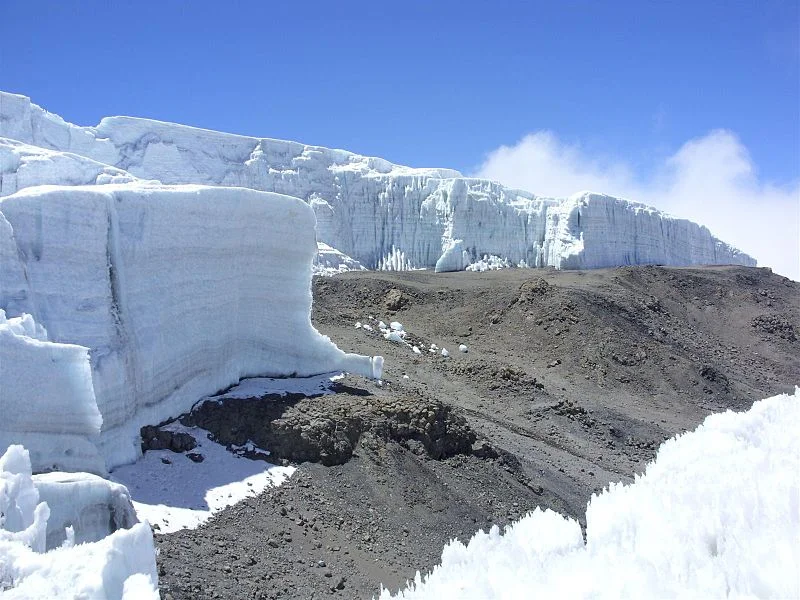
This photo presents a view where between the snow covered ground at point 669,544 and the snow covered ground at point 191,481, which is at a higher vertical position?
the snow covered ground at point 669,544

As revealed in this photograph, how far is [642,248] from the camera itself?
54.7m

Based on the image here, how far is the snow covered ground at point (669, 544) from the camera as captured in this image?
13.1ft

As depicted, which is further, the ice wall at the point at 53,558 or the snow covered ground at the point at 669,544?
the ice wall at the point at 53,558

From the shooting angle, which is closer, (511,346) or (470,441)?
(470,441)

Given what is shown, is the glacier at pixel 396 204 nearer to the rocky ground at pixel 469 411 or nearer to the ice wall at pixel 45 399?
the rocky ground at pixel 469 411

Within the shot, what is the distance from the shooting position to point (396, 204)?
49.9 metres

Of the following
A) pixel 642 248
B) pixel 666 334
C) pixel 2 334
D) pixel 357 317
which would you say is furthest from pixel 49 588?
pixel 642 248

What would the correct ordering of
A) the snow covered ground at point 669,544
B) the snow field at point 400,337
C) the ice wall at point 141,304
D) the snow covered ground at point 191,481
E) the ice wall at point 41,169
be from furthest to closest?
the ice wall at point 41,169 < the snow field at point 400,337 < the snow covered ground at point 191,481 < the ice wall at point 141,304 < the snow covered ground at point 669,544

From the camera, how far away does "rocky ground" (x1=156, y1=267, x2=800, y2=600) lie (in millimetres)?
9516

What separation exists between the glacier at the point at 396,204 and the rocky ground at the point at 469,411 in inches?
275

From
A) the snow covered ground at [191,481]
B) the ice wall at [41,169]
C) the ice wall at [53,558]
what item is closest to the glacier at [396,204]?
the ice wall at [41,169]

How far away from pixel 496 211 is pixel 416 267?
7159 millimetres

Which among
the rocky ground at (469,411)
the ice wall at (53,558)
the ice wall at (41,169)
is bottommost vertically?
the rocky ground at (469,411)

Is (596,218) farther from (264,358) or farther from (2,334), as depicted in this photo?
(2,334)
